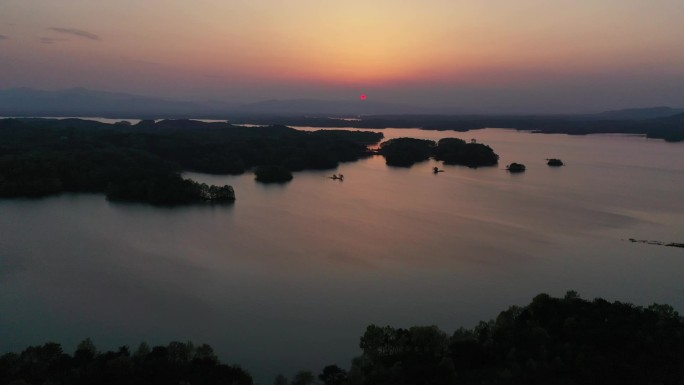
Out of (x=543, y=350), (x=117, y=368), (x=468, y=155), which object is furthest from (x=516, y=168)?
(x=117, y=368)

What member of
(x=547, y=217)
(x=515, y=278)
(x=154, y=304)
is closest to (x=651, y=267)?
(x=515, y=278)

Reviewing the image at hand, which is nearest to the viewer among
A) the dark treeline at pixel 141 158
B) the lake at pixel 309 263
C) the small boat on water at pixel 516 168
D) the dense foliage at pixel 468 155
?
the lake at pixel 309 263

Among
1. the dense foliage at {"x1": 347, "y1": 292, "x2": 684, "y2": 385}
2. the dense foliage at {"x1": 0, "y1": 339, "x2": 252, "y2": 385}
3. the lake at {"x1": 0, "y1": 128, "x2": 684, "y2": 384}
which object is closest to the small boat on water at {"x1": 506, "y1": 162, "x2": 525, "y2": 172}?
the lake at {"x1": 0, "y1": 128, "x2": 684, "y2": 384}

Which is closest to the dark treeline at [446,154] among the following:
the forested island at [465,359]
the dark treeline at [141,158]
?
the dark treeline at [141,158]

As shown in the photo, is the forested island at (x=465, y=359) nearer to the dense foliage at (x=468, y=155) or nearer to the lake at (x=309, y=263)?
the lake at (x=309, y=263)

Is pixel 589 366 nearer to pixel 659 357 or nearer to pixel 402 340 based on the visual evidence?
pixel 659 357

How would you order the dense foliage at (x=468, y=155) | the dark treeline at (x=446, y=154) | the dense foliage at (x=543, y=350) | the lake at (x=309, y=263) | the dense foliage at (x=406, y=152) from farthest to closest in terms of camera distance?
the dense foliage at (x=406, y=152)
the dark treeline at (x=446, y=154)
the dense foliage at (x=468, y=155)
the lake at (x=309, y=263)
the dense foliage at (x=543, y=350)

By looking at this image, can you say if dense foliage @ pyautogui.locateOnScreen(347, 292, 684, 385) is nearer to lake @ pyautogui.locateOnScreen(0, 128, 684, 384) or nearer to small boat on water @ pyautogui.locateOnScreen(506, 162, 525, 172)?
lake @ pyautogui.locateOnScreen(0, 128, 684, 384)
